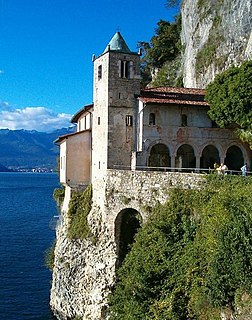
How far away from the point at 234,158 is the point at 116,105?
12.6m

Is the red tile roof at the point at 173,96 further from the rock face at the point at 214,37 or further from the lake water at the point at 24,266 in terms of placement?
the lake water at the point at 24,266

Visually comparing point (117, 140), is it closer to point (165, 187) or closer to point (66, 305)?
point (165, 187)

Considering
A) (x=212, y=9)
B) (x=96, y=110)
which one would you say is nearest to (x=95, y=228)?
(x=96, y=110)

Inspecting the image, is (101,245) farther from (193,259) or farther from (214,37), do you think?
(214,37)

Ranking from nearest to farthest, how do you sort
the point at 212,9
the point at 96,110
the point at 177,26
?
the point at 96,110
the point at 212,9
the point at 177,26

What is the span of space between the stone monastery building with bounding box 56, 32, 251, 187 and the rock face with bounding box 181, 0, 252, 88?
8009 millimetres

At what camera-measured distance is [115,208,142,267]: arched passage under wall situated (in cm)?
3178

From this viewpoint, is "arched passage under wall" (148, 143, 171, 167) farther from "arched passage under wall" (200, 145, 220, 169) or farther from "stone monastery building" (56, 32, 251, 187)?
"arched passage under wall" (200, 145, 220, 169)

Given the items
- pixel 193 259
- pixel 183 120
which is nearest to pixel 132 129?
pixel 183 120

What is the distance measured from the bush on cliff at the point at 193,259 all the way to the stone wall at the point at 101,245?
1134 mm

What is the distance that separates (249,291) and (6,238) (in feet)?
153

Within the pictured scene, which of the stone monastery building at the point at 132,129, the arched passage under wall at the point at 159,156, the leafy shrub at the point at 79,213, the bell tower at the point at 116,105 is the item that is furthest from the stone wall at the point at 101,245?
the arched passage under wall at the point at 159,156

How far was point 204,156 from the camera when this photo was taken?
39.9 meters

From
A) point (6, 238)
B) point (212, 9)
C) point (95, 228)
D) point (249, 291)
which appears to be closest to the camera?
point (249, 291)
